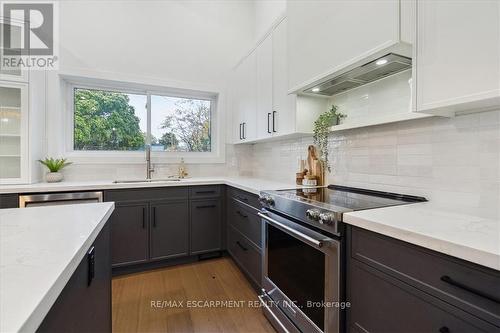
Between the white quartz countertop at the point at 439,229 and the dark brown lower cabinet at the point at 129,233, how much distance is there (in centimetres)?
204

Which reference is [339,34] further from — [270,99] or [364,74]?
[270,99]

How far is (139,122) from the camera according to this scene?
310 centimetres

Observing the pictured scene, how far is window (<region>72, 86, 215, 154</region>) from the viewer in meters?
2.87

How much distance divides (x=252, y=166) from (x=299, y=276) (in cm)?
216

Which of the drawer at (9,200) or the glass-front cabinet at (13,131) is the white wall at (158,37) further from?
the drawer at (9,200)

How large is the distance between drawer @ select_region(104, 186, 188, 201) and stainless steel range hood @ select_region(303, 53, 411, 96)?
1607 mm

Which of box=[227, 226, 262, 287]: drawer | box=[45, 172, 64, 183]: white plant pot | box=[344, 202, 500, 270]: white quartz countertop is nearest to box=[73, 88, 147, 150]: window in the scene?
box=[45, 172, 64, 183]: white plant pot

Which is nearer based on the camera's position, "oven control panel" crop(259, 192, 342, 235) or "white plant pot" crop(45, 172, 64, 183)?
"oven control panel" crop(259, 192, 342, 235)

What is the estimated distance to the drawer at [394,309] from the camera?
0.74 meters

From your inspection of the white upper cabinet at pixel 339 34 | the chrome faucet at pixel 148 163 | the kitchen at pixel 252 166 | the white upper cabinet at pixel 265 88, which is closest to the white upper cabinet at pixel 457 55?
the kitchen at pixel 252 166

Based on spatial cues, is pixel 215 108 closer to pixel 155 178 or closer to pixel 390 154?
pixel 155 178

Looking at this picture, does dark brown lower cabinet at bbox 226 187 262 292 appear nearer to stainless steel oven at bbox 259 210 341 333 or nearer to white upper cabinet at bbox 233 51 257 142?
stainless steel oven at bbox 259 210 341 333

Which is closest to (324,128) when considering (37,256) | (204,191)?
(204,191)

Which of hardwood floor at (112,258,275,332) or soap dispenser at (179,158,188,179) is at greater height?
soap dispenser at (179,158,188,179)
